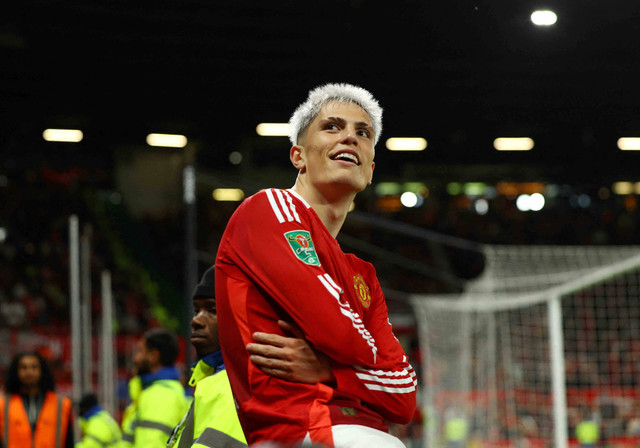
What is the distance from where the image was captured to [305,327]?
2158mm

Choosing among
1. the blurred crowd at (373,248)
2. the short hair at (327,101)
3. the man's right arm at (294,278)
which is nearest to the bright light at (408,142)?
the blurred crowd at (373,248)

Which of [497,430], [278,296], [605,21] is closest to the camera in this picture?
[278,296]

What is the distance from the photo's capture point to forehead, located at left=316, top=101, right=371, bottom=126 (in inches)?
98.8

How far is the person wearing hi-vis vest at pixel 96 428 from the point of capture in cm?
788

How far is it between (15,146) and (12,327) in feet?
13.0

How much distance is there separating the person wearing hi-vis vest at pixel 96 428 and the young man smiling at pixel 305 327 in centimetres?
600

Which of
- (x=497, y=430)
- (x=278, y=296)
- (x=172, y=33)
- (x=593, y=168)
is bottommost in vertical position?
(x=497, y=430)

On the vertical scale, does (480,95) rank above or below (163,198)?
below

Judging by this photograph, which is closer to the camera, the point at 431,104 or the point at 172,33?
the point at 172,33

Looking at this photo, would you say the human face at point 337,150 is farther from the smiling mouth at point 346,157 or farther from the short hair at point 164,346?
the short hair at point 164,346

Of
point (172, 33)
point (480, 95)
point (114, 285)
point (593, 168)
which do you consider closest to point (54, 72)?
point (172, 33)

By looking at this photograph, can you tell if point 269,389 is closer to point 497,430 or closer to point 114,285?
point 497,430

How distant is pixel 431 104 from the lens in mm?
7500

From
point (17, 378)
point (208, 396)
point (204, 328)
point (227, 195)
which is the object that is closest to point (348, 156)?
point (208, 396)
